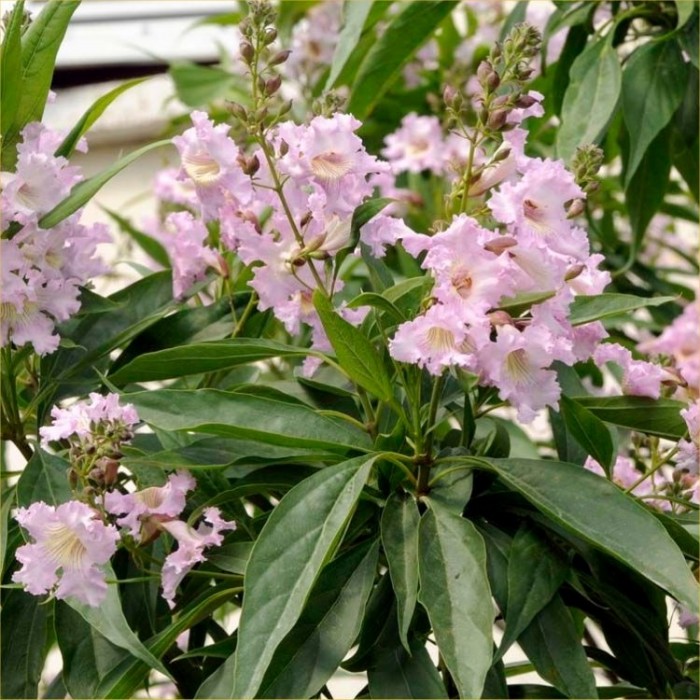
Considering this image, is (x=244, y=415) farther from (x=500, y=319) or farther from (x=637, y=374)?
(x=637, y=374)

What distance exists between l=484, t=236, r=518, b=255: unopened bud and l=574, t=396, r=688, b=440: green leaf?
19cm

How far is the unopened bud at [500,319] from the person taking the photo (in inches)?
Result: 34.4

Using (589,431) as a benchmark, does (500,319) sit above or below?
above

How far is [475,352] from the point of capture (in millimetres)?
879

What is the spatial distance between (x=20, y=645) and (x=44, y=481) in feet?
0.45

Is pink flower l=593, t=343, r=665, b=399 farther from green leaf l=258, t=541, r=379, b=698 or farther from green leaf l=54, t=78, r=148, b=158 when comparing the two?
green leaf l=54, t=78, r=148, b=158

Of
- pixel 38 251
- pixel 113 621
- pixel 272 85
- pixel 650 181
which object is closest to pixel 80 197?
pixel 38 251

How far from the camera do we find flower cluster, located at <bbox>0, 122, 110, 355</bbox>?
0.99 metres

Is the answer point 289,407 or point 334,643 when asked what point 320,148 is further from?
point 334,643

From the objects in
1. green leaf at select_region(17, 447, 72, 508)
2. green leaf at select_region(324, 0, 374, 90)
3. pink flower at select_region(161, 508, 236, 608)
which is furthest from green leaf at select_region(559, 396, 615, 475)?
green leaf at select_region(324, 0, 374, 90)

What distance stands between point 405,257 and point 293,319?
0.52m

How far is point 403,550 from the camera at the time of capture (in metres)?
0.90

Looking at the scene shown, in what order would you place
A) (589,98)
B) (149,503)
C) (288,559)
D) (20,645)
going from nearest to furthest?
(288,559), (149,503), (20,645), (589,98)

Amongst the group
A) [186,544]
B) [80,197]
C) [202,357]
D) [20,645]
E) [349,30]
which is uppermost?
[349,30]
